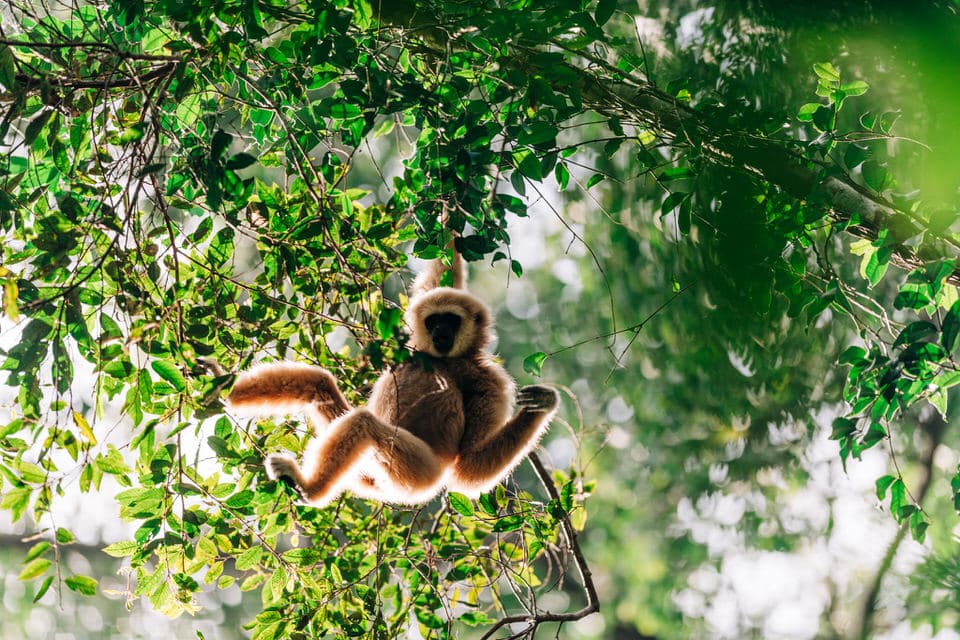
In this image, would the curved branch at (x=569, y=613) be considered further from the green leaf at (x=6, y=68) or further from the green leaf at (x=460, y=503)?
the green leaf at (x=6, y=68)

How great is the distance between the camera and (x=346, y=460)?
340cm

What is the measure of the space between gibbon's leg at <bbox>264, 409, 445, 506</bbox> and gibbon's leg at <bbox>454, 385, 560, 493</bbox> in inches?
14.7

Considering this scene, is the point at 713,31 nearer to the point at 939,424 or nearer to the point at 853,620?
the point at 939,424

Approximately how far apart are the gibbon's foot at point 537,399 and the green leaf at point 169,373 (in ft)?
5.74

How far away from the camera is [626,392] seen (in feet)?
30.2

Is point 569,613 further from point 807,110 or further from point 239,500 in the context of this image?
point 807,110

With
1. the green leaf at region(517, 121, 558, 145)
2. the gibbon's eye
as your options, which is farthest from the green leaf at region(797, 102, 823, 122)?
the gibbon's eye

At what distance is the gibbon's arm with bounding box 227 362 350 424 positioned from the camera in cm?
338

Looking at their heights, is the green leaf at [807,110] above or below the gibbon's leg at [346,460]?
above

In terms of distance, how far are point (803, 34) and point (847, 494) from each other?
8.89 meters

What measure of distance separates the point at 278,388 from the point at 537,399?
127 cm

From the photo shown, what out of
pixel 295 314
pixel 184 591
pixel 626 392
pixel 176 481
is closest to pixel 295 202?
pixel 295 314

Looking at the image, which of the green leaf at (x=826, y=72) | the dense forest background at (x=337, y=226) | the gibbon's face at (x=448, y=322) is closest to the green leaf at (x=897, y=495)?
the dense forest background at (x=337, y=226)

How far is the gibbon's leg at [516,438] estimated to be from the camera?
3.83 m
